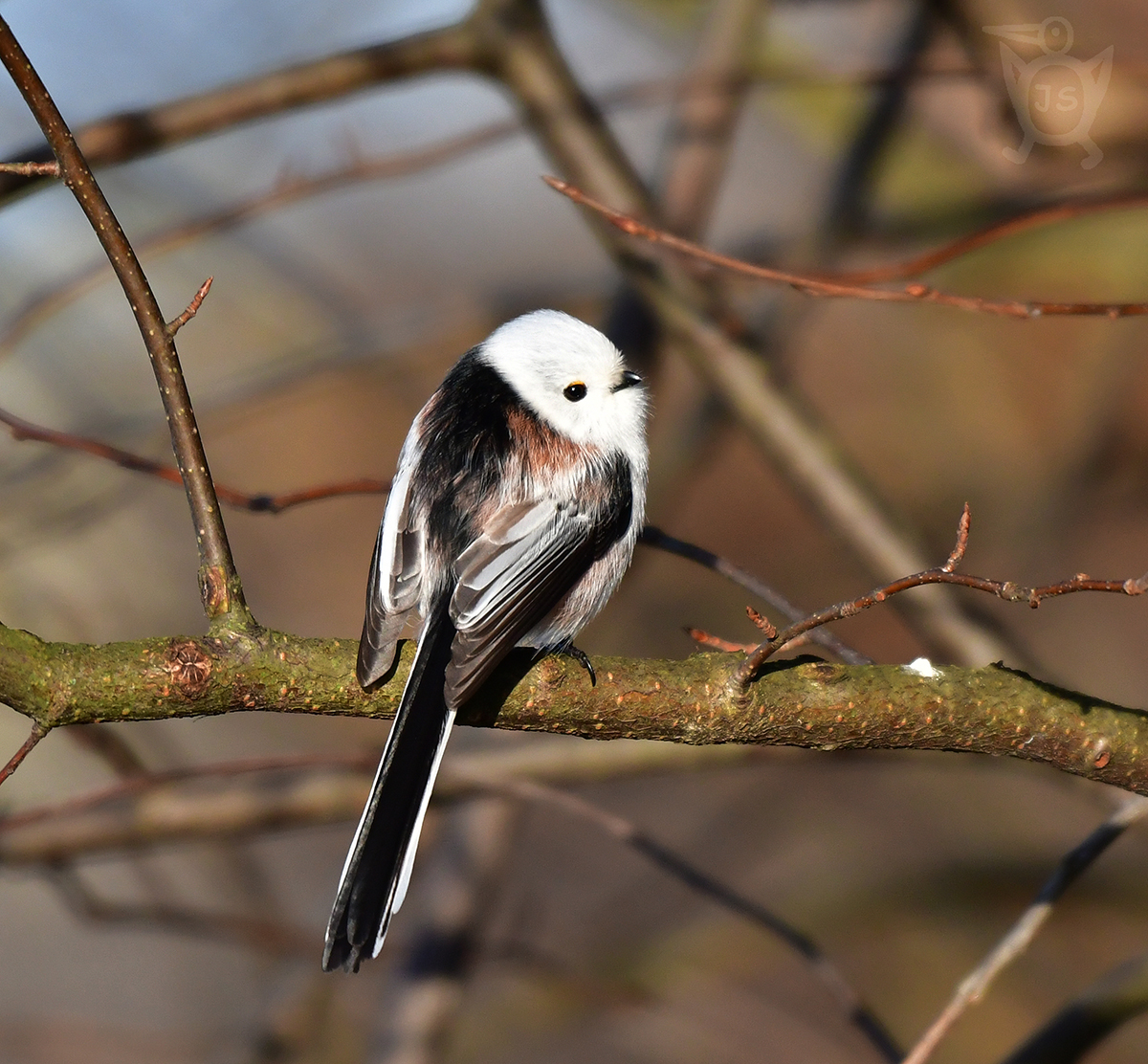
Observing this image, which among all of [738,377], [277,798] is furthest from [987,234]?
[277,798]

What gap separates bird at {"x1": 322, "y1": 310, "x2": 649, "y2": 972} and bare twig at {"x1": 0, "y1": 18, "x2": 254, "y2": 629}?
0.78 ft

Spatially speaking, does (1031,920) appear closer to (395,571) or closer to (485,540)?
(485,540)

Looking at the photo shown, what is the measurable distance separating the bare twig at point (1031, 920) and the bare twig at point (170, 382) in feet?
4.00

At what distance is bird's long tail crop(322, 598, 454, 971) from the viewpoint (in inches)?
73.0

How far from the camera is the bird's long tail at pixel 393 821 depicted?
185 centimetres

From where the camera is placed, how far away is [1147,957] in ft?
7.32

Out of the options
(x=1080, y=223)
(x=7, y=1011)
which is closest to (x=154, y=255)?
(x=1080, y=223)

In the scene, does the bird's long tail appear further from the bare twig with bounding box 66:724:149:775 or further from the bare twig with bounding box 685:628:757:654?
the bare twig with bounding box 66:724:149:775

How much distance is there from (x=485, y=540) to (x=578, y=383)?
0.58 m

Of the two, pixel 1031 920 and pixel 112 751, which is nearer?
pixel 1031 920

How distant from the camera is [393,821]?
1.91 metres

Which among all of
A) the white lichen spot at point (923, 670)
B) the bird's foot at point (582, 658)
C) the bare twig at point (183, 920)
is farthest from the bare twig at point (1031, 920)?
the bare twig at point (183, 920)

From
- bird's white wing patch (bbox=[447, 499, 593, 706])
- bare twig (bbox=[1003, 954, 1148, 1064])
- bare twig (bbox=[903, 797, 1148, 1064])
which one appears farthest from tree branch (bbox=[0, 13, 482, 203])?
bare twig (bbox=[1003, 954, 1148, 1064])

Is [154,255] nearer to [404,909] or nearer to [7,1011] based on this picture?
[404,909]
